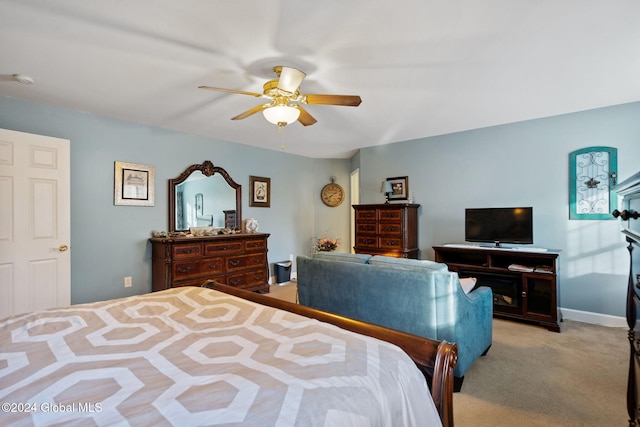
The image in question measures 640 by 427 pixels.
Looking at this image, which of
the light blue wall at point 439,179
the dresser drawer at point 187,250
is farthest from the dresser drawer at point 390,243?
the dresser drawer at point 187,250

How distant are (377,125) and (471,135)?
1.40m

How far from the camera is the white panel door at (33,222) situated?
112 inches

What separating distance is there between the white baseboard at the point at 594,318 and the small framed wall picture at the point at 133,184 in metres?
5.34

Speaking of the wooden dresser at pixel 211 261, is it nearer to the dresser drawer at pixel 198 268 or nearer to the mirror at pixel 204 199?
the dresser drawer at pixel 198 268

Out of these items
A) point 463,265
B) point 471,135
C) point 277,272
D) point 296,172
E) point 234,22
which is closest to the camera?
point 234,22

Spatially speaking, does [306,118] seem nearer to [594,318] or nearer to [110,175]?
[110,175]

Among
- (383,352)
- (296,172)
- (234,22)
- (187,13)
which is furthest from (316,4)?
(296,172)

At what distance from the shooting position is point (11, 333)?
133 cm

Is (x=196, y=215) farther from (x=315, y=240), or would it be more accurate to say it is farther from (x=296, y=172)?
(x=315, y=240)

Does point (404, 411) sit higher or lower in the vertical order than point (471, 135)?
lower

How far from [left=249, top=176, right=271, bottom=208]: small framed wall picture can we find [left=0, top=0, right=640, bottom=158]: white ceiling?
1762mm

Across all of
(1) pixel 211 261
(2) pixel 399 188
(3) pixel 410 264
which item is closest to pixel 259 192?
(1) pixel 211 261

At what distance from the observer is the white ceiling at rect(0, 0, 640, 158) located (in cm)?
182

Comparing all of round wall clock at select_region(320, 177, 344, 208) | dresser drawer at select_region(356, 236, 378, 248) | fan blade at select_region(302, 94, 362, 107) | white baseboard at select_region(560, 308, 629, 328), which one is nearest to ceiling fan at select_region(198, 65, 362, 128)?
fan blade at select_region(302, 94, 362, 107)
